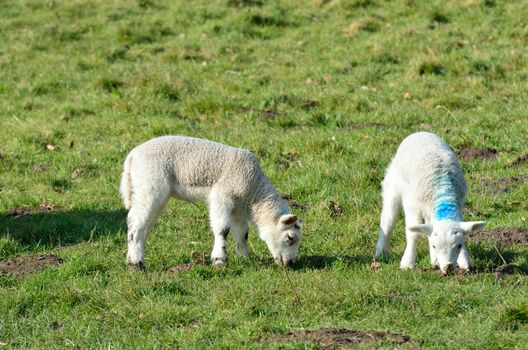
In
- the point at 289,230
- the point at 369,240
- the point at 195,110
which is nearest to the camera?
the point at 289,230

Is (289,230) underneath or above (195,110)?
above

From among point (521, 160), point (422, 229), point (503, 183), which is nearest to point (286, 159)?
point (503, 183)

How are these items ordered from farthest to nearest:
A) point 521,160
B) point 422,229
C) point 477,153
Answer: point 477,153 < point 521,160 < point 422,229

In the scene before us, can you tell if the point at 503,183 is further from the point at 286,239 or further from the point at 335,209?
the point at 286,239

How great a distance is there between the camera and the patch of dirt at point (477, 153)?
466 inches

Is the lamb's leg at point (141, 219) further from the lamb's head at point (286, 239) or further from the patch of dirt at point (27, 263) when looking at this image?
the lamb's head at point (286, 239)

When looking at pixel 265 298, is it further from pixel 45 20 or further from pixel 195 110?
pixel 45 20

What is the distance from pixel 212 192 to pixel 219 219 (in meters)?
0.28

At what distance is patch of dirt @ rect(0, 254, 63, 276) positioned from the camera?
340 inches

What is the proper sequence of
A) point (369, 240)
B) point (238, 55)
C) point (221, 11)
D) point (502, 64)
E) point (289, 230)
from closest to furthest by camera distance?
point (289, 230) → point (369, 240) → point (502, 64) → point (238, 55) → point (221, 11)

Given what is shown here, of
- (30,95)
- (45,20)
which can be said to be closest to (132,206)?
(30,95)

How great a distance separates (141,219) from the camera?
877 centimetres

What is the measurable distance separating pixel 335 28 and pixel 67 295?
11.4m

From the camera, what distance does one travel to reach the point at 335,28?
17.9m
